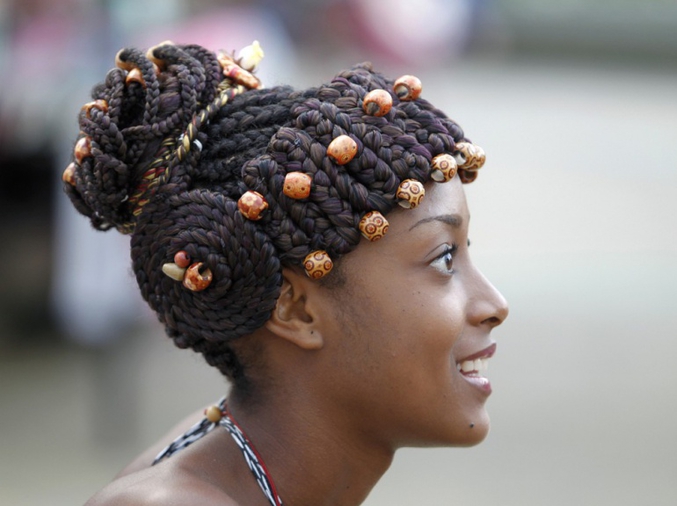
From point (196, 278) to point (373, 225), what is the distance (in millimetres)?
458

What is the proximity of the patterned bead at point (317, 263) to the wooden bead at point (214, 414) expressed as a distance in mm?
580

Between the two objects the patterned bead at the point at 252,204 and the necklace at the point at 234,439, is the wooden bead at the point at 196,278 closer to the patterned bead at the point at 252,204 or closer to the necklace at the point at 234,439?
the patterned bead at the point at 252,204

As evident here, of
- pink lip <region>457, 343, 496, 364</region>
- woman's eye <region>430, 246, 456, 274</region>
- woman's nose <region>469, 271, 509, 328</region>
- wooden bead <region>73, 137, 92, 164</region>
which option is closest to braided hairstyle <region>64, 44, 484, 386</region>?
wooden bead <region>73, 137, 92, 164</region>

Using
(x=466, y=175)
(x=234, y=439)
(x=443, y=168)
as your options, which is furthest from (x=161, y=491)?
(x=466, y=175)

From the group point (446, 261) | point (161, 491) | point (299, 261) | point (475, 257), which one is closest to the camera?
point (161, 491)

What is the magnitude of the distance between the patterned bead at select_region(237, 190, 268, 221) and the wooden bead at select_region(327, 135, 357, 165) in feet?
0.68

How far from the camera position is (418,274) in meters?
2.68

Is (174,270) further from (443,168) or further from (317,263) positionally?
(443,168)

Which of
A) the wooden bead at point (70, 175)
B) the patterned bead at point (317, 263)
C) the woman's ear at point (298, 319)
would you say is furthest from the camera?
the wooden bead at point (70, 175)

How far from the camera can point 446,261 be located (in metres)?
2.74

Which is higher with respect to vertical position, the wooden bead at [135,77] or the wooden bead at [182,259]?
the wooden bead at [135,77]

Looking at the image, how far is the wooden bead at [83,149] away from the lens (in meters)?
2.70

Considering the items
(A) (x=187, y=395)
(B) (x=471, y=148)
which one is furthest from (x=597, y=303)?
(B) (x=471, y=148)

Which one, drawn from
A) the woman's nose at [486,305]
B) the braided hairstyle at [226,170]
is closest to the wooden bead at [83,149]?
the braided hairstyle at [226,170]
